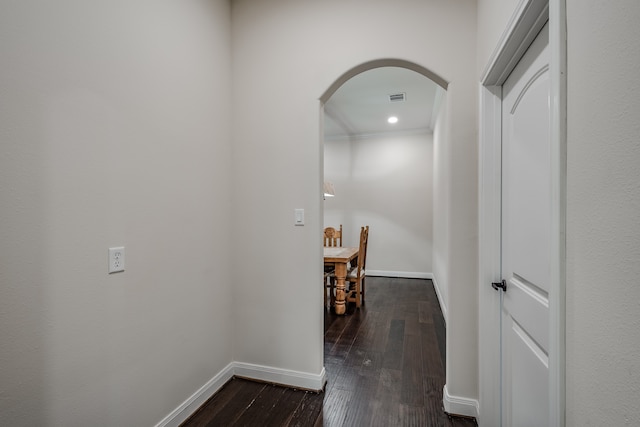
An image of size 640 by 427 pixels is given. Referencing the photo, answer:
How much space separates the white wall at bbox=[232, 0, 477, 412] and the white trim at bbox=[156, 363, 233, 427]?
0.17 m

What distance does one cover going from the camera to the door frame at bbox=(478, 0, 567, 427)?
0.76 metres

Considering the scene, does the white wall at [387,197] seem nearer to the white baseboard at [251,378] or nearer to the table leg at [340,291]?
the table leg at [340,291]

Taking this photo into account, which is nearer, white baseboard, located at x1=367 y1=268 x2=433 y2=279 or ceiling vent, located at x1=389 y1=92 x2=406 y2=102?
ceiling vent, located at x1=389 y1=92 x2=406 y2=102

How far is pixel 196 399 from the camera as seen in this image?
73.5 inches

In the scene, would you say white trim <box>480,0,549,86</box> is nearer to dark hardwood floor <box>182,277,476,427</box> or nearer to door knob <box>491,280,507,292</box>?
door knob <box>491,280,507,292</box>

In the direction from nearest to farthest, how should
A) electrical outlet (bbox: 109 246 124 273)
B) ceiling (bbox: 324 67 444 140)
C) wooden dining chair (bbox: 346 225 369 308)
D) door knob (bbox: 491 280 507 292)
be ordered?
1. electrical outlet (bbox: 109 246 124 273)
2. door knob (bbox: 491 280 507 292)
3. ceiling (bbox: 324 67 444 140)
4. wooden dining chair (bbox: 346 225 369 308)

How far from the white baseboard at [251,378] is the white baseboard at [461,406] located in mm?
813

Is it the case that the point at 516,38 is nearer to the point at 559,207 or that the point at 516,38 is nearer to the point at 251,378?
the point at 559,207

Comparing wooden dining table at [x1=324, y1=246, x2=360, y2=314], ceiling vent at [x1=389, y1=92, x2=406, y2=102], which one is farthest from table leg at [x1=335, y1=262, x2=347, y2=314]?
ceiling vent at [x1=389, y1=92, x2=406, y2=102]

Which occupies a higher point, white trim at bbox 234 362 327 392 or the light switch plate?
the light switch plate

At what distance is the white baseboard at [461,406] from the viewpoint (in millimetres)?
1780

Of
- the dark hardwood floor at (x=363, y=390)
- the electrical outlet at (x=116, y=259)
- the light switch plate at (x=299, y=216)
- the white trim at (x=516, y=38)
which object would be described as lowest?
the dark hardwood floor at (x=363, y=390)

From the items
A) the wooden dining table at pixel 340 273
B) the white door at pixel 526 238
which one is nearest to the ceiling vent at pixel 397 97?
the wooden dining table at pixel 340 273

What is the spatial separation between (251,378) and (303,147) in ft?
5.68
